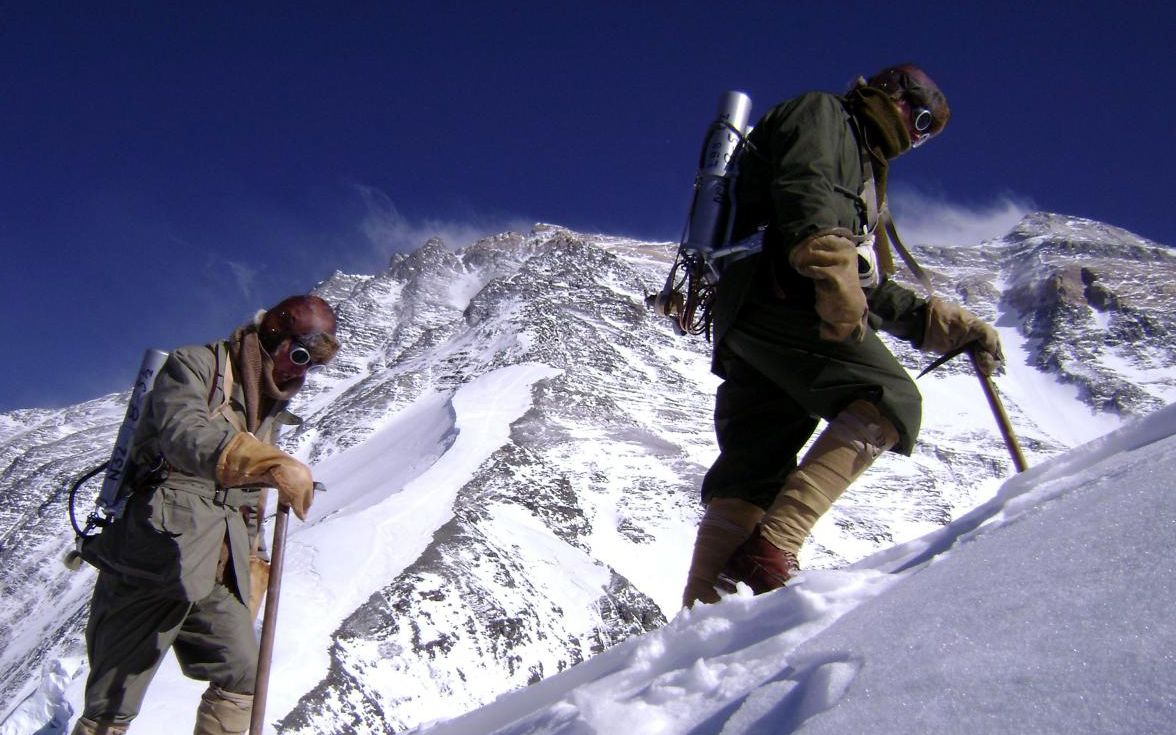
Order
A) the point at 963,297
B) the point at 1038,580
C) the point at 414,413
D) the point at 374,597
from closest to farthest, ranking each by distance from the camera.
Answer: the point at 1038,580
the point at 374,597
the point at 414,413
the point at 963,297

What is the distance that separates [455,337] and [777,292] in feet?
274

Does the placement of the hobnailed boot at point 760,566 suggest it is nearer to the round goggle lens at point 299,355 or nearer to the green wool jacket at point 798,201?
the green wool jacket at point 798,201

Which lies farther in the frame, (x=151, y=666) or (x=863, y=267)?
(x=151, y=666)

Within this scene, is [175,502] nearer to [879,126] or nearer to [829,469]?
[829,469]

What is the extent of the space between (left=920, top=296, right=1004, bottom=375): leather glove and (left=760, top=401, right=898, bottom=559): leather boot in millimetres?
610

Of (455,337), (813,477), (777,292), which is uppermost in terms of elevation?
(455,337)

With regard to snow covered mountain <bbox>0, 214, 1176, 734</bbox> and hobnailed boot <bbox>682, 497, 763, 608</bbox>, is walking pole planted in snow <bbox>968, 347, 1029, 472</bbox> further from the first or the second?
snow covered mountain <bbox>0, 214, 1176, 734</bbox>

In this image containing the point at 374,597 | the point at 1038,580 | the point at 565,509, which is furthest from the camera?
the point at 565,509

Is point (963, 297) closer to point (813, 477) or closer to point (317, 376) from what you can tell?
point (317, 376)

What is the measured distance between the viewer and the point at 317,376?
101188 millimetres

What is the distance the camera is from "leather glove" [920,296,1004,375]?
3279 mm

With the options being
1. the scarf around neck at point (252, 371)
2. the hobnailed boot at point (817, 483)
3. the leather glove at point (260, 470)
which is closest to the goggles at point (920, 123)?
the hobnailed boot at point (817, 483)

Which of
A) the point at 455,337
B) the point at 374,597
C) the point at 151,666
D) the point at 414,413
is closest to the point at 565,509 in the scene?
the point at 374,597

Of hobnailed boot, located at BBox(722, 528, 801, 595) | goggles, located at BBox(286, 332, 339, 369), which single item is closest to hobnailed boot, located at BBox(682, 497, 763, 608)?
hobnailed boot, located at BBox(722, 528, 801, 595)
